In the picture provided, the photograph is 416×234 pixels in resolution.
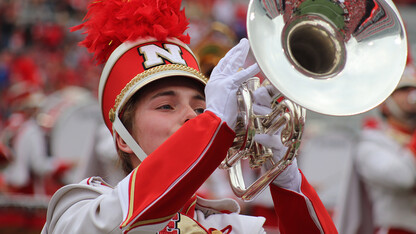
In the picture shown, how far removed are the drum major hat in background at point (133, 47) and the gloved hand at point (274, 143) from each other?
0.36 metres

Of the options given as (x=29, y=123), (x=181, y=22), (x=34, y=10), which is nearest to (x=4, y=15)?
(x=34, y=10)

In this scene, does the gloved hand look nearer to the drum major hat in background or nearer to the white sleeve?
the drum major hat in background

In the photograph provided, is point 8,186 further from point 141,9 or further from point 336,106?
point 336,106

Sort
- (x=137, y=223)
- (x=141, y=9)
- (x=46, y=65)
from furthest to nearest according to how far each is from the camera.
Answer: (x=46, y=65)
(x=141, y=9)
(x=137, y=223)

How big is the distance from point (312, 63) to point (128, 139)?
0.67 meters

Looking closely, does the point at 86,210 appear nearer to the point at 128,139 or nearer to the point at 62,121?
the point at 128,139

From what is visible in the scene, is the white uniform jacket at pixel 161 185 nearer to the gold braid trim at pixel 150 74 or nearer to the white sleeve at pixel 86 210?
the white sleeve at pixel 86 210

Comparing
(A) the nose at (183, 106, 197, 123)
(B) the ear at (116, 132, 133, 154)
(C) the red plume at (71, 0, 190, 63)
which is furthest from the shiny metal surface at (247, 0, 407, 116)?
(B) the ear at (116, 132, 133, 154)

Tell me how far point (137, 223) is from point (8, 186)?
7766 millimetres

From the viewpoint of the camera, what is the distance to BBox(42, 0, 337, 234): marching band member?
6.25 ft

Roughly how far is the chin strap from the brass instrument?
0.29 metres

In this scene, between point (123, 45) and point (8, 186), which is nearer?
point (123, 45)

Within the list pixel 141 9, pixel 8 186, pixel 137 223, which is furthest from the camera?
pixel 8 186

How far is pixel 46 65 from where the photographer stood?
14.8 metres
